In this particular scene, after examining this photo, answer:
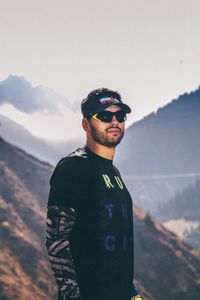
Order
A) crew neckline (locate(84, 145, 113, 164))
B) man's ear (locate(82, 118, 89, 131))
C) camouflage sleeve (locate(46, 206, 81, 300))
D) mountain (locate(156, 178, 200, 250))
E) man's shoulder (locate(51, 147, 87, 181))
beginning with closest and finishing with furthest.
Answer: camouflage sleeve (locate(46, 206, 81, 300)) < man's shoulder (locate(51, 147, 87, 181)) < crew neckline (locate(84, 145, 113, 164)) < man's ear (locate(82, 118, 89, 131)) < mountain (locate(156, 178, 200, 250))

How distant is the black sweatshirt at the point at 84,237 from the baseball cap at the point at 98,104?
1.58ft

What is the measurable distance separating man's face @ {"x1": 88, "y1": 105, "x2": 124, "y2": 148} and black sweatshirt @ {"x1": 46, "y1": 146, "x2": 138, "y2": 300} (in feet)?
1.04

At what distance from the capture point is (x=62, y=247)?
271 centimetres

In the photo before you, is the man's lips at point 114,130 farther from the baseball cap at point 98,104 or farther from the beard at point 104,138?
the baseball cap at point 98,104

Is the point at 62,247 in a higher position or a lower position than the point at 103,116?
lower

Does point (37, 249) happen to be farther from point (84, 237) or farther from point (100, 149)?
point (84, 237)

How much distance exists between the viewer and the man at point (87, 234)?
2.72 metres

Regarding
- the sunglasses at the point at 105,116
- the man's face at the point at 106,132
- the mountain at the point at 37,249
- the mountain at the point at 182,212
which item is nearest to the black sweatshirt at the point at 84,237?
the man's face at the point at 106,132

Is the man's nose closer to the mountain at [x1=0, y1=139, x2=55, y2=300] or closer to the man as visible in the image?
the man

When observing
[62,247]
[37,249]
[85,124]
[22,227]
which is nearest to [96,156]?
[85,124]

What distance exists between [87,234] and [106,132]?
0.86 metres

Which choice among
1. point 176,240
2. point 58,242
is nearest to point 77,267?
point 58,242

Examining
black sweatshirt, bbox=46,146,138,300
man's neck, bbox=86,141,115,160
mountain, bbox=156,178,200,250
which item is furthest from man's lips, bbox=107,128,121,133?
mountain, bbox=156,178,200,250

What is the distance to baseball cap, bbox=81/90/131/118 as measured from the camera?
317cm
